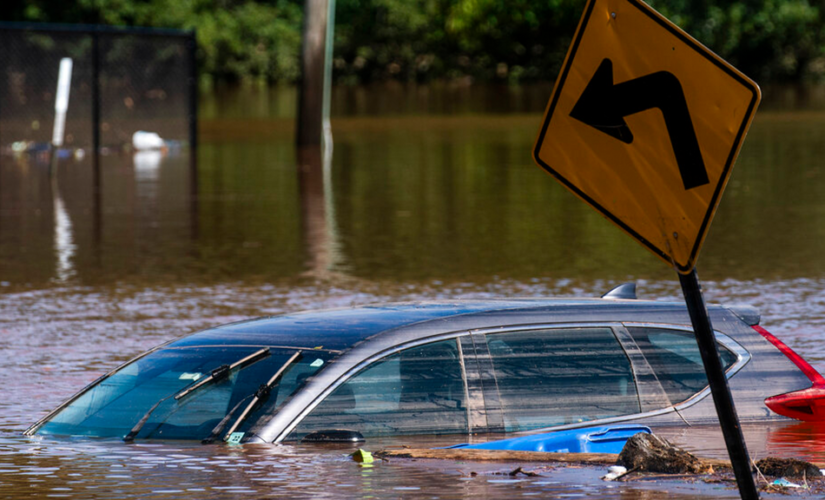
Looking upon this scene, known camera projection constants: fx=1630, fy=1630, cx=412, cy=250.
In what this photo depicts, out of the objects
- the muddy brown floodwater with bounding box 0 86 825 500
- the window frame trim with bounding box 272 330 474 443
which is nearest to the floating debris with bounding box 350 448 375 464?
the muddy brown floodwater with bounding box 0 86 825 500

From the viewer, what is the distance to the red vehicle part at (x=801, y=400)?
6691 millimetres

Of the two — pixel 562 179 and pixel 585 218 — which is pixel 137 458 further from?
pixel 585 218

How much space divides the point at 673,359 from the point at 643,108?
1.99m

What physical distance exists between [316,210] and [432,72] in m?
45.3

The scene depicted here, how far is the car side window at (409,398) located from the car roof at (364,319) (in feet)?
0.50

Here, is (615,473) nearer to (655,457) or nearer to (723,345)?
(655,457)

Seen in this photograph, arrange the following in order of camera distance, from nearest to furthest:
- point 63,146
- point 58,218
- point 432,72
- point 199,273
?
point 199,273
point 58,218
point 63,146
point 432,72

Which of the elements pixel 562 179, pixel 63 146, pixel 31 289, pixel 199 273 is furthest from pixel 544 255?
pixel 63 146

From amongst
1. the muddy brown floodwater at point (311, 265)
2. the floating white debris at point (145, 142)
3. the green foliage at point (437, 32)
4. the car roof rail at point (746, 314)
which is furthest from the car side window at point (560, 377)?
the green foliage at point (437, 32)

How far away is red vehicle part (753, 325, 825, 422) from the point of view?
669 cm

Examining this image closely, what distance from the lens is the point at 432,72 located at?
217 ft

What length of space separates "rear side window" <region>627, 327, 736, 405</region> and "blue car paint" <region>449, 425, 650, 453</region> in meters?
0.31

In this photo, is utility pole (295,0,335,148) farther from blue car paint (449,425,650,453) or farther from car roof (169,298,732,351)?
blue car paint (449,425,650,453)

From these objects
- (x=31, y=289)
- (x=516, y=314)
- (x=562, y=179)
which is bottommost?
(x=31, y=289)
